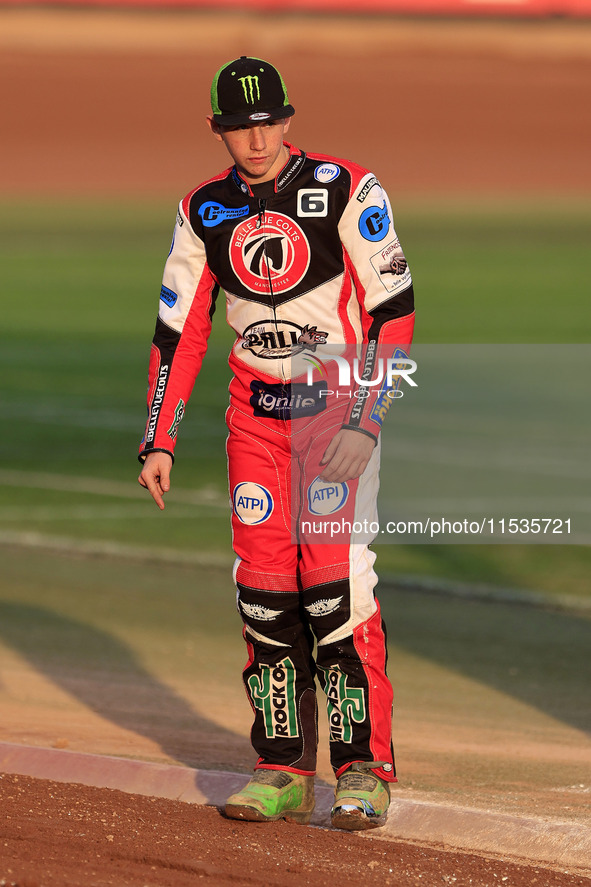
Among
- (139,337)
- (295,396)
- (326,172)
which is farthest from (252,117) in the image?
(139,337)

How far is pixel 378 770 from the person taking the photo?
14.5ft

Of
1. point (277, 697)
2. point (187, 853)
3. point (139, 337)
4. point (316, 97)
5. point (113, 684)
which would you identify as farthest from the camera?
point (316, 97)

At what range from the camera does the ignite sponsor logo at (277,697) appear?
447cm

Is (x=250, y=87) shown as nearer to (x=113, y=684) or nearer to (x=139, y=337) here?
(x=113, y=684)

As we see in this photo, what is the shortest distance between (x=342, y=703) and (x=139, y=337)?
1728cm

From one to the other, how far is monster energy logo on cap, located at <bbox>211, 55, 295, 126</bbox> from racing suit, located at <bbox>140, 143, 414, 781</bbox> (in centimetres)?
20

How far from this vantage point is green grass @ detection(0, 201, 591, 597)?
998 cm

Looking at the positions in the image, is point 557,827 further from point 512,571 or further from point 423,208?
point 423,208

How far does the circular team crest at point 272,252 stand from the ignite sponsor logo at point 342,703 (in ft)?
4.29

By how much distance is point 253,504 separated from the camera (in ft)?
14.3

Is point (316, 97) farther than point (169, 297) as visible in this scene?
Yes

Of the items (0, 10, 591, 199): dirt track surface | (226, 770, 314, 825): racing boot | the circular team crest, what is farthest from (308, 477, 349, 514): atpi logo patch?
(0, 10, 591, 199): dirt track surface

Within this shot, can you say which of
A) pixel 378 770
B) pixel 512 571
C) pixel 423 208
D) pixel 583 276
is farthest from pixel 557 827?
pixel 423 208

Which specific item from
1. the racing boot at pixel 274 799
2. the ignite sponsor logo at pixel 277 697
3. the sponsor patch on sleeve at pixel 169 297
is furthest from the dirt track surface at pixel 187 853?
the sponsor patch on sleeve at pixel 169 297
